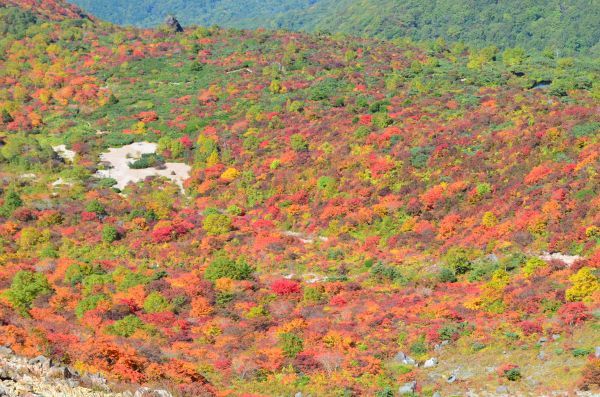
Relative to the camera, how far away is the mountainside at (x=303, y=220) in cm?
3231

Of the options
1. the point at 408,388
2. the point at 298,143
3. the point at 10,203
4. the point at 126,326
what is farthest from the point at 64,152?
the point at 408,388

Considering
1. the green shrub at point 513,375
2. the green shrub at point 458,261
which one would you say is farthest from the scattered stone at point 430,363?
the green shrub at point 458,261

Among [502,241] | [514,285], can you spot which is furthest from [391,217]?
[514,285]

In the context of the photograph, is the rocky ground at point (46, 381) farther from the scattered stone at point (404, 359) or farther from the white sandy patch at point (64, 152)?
the white sandy patch at point (64, 152)

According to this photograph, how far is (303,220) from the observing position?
61.0 meters

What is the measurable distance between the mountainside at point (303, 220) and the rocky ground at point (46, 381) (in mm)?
2790

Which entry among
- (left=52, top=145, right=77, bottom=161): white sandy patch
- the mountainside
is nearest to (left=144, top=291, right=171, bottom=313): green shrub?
the mountainside

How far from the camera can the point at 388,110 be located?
8131 cm

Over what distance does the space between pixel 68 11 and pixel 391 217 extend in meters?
108

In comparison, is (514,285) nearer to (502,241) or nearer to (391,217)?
(502,241)

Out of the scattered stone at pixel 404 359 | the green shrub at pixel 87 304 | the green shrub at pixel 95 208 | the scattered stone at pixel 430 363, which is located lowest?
the scattered stone at pixel 404 359

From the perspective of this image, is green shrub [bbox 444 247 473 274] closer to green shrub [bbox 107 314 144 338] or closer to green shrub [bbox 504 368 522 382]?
green shrub [bbox 504 368 522 382]

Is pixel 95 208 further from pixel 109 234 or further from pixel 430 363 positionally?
pixel 430 363

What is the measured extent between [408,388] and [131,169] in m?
55.6
